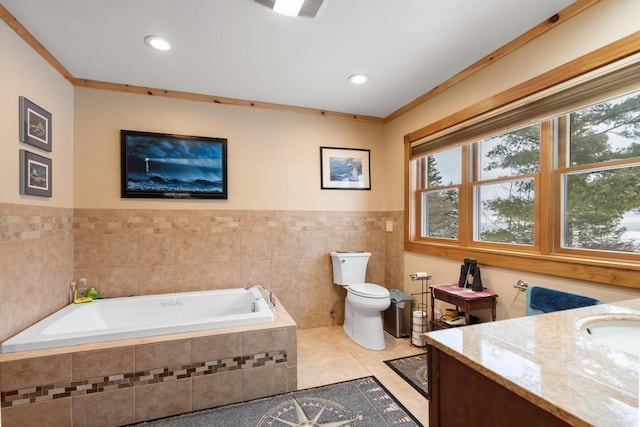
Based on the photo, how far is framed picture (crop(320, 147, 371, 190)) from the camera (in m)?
3.43

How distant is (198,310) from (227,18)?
7.71 ft

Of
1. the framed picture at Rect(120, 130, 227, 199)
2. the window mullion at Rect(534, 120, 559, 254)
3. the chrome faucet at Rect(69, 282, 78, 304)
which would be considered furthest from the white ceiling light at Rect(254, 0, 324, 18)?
the chrome faucet at Rect(69, 282, 78, 304)

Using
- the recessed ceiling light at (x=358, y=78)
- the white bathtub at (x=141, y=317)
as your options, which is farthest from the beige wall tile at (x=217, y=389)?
the recessed ceiling light at (x=358, y=78)

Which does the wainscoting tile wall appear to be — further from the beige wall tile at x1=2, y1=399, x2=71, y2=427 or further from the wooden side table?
the wooden side table

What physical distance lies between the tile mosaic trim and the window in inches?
71.7

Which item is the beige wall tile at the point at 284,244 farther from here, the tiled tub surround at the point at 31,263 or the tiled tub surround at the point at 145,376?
the tiled tub surround at the point at 31,263

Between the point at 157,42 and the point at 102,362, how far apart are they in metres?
2.11

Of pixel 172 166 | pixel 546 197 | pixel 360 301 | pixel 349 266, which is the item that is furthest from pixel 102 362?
pixel 546 197

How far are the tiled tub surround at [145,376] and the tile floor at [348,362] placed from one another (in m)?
0.32

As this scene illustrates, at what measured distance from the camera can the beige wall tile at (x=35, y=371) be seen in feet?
5.42

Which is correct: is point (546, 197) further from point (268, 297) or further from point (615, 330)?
point (268, 297)

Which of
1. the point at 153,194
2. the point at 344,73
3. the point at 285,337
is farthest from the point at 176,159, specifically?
the point at 285,337

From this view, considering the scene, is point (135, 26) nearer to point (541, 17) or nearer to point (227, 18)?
point (227, 18)

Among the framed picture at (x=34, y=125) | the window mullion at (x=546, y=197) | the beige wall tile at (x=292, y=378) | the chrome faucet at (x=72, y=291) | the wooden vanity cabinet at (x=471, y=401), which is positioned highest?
the framed picture at (x=34, y=125)
